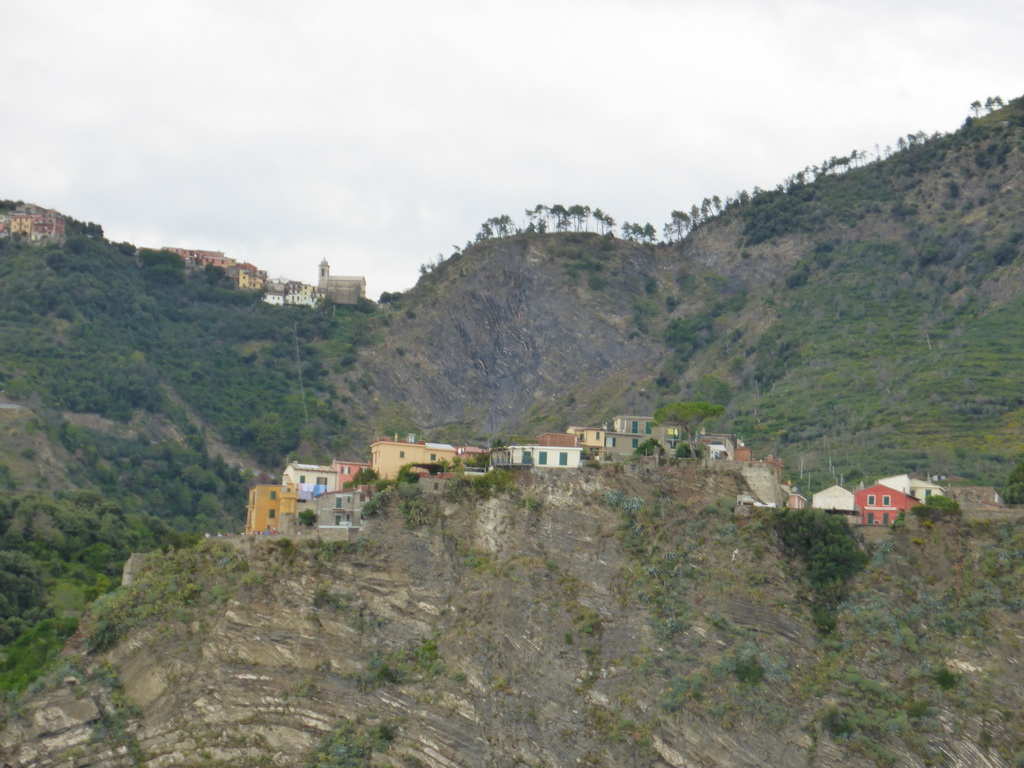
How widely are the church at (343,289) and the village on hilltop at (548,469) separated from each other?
58381 millimetres

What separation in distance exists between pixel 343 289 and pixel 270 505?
63705 mm

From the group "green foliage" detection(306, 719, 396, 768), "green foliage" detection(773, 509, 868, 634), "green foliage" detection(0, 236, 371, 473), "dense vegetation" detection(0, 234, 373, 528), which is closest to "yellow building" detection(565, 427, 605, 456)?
"green foliage" detection(773, 509, 868, 634)

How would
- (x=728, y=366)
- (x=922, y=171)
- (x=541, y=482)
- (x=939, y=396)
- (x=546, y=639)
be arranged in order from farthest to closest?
(x=922, y=171)
(x=728, y=366)
(x=939, y=396)
(x=541, y=482)
(x=546, y=639)

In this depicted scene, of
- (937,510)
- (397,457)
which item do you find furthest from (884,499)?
(397,457)

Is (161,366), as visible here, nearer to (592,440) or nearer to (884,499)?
(592,440)

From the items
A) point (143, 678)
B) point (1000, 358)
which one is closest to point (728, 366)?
point (1000, 358)

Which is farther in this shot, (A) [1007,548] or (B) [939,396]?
(B) [939,396]

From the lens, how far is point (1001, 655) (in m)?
56.1

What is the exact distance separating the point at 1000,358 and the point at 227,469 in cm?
4888

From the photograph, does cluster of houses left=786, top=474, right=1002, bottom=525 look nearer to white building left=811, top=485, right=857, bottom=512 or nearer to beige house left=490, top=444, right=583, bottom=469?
white building left=811, top=485, right=857, bottom=512

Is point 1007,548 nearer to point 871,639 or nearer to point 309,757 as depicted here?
point 871,639

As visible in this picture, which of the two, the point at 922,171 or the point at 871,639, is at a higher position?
the point at 922,171

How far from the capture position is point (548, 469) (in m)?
65.1

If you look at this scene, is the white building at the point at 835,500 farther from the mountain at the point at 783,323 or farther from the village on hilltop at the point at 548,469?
the mountain at the point at 783,323
